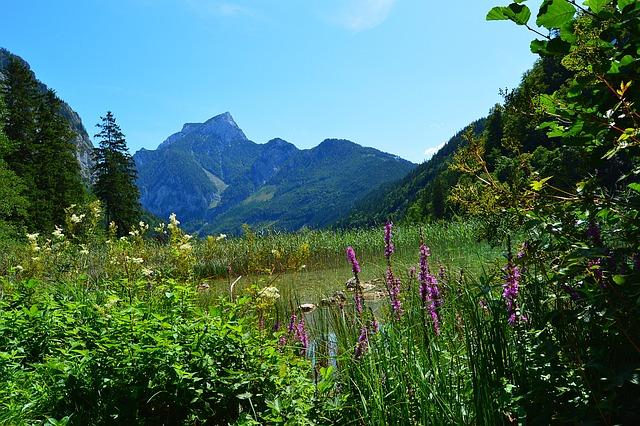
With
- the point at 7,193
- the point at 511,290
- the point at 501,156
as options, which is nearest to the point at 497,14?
the point at 501,156

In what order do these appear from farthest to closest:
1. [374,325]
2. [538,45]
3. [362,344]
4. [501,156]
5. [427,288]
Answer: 1. [374,325]
2. [362,344]
3. [427,288]
4. [501,156]
5. [538,45]

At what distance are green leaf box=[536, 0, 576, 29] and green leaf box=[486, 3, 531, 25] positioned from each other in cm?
8

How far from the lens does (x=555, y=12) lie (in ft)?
5.25

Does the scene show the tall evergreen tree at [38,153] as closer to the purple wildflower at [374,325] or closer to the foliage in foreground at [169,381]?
the foliage in foreground at [169,381]

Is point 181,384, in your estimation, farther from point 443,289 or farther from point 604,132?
point 604,132

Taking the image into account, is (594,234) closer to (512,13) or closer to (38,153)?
(512,13)

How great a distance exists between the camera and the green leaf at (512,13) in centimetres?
168

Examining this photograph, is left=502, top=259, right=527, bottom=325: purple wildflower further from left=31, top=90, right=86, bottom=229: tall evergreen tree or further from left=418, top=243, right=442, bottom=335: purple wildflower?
left=31, top=90, right=86, bottom=229: tall evergreen tree

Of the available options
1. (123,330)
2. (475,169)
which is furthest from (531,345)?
(123,330)

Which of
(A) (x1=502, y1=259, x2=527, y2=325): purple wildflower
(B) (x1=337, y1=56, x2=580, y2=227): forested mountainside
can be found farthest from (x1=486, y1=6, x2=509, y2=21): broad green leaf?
(A) (x1=502, y1=259, x2=527, y2=325): purple wildflower

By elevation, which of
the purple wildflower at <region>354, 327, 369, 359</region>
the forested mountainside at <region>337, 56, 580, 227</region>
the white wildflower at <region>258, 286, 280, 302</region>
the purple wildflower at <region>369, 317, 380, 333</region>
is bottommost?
the purple wildflower at <region>354, 327, 369, 359</region>

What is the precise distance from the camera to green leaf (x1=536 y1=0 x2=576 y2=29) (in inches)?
62.0

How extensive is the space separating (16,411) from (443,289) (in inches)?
134

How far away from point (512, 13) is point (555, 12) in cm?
16
